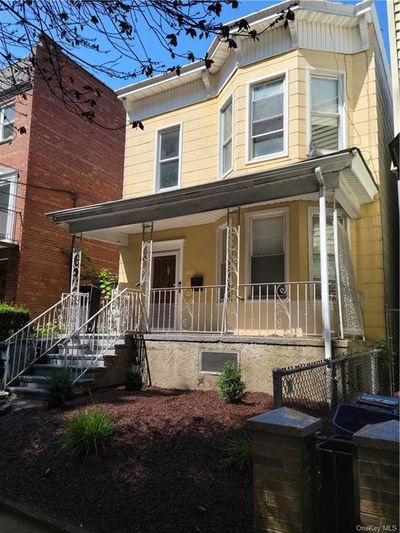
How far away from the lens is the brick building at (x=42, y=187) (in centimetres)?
1416

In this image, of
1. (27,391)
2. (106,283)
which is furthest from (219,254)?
(106,283)

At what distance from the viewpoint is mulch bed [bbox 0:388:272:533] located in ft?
12.8

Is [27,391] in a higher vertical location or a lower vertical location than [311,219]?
lower

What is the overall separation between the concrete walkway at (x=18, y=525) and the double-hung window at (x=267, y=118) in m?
8.19

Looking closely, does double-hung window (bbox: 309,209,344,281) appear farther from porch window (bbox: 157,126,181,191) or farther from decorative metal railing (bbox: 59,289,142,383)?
porch window (bbox: 157,126,181,191)

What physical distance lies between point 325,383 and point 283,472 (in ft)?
11.8

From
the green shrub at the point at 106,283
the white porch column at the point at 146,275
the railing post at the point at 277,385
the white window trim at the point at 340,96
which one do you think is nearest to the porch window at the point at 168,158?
the white porch column at the point at 146,275

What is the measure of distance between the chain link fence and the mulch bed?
31.6 inches

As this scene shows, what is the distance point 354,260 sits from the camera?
9.41m

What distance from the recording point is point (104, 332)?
10.3m

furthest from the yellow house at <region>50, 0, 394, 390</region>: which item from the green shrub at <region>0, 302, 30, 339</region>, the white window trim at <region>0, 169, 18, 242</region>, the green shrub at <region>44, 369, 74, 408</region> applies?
the white window trim at <region>0, 169, 18, 242</region>

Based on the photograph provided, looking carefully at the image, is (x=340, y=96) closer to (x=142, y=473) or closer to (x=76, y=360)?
(x=76, y=360)

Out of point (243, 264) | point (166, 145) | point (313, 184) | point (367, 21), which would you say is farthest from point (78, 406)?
point (367, 21)

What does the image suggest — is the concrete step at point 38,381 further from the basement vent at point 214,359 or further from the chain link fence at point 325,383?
the chain link fence at point 325,383
